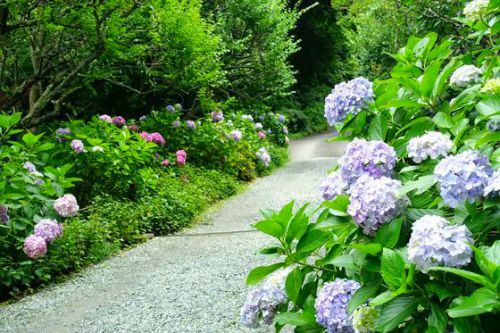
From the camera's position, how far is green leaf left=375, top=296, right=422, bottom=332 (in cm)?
140

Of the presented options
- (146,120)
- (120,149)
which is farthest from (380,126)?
(146,120)

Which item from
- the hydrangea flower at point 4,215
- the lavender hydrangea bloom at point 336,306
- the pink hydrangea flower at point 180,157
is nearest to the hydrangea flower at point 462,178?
the lavender hydrangea bloom at point 336,306

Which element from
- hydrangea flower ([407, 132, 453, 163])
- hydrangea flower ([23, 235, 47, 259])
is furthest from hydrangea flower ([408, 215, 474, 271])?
hydrangea flower ([23, 235, 47, 259])

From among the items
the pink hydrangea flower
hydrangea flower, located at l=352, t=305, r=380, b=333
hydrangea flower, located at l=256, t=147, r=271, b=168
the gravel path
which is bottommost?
hydrangea flower, located at l=256, t=147, r=271, b=168

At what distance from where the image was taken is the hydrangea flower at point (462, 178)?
145cm

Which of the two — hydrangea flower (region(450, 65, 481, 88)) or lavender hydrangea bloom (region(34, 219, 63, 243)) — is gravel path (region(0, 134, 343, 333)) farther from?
hydrangea flower (region(450, 65, 481, 88))

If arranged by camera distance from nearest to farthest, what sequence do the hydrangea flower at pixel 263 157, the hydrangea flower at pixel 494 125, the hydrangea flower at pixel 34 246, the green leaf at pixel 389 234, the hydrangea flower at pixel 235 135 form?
the green leaf at pixel 389 234, the hydrangea flower at pixel 494 125, the hydrangea flower at pixel 34 246, the hydrangea flower at pixel 235 135, the hydrangea flower at pixel 263 157

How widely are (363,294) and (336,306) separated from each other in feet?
0.35

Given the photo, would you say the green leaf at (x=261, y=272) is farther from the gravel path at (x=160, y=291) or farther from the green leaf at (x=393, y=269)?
the gravel path at (x=160, y=291)

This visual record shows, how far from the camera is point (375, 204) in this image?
1.56 m

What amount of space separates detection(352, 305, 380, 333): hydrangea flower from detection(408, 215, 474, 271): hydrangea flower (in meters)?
0.23

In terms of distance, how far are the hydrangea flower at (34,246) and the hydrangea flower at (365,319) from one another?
347 centimetres

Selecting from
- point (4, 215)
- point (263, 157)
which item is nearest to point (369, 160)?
point (4, 215)

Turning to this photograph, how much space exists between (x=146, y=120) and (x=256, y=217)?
11.1ft
